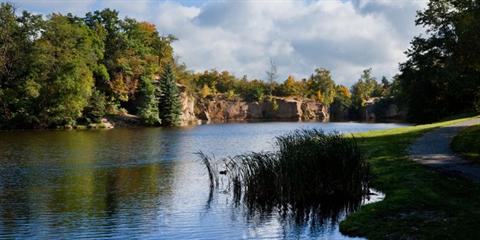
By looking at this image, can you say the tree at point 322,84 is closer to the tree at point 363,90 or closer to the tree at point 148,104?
the tree at point 363,90

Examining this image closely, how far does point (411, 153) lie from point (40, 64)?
5681 centimetres

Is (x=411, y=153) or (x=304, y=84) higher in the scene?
(x=304, y=84)

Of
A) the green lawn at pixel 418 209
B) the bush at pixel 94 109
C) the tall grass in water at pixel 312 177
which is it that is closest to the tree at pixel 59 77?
the bush at pixel 94 109

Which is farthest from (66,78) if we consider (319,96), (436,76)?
(319,96)

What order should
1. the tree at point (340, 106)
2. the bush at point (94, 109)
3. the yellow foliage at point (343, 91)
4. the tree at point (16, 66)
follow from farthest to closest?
the yellow foliage at point (343, 91), the tree at point (340, 106), the bush at point (94, 109), the tree at point (16, 66)

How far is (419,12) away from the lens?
167ft

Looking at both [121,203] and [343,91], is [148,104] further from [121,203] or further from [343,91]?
[343,91]

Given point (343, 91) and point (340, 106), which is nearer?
point (340, 106)

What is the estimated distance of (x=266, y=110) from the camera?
128750 mm

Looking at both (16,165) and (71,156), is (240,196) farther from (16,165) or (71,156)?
(71,156)

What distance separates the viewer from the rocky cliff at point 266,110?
120812mm

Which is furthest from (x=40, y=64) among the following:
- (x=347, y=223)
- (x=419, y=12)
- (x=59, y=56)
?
(x=347, y=223)

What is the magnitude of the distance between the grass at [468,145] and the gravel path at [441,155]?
38 centimetres

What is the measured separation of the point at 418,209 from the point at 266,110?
114 m
